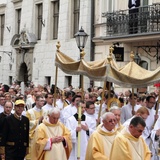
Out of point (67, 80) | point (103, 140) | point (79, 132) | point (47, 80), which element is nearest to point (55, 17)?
point (47, 80)

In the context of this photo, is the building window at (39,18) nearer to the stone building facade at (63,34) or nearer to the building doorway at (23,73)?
the stone building facade at (63,34)

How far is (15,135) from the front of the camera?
35.9ft

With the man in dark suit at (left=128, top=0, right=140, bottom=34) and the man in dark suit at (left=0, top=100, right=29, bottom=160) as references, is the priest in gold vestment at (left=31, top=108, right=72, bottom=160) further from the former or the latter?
the man in dark suit at (left=128, top=0, right=140, bottom=34)

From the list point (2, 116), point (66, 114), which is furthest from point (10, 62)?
point (2, 116)

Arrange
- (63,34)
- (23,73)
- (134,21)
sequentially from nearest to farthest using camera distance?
(134,21)
(63,34)
(23,73)

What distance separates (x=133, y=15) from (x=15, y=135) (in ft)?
38.6

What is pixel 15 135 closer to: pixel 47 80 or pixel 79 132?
pixel 79 132

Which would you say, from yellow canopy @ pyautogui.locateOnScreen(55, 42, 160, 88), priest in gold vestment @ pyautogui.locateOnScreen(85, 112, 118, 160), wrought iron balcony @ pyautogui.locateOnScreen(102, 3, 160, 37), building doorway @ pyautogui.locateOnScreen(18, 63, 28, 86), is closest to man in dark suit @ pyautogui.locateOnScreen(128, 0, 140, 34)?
wrought iron balcony @ pyautogui.locateOnScreen(102, 3, 160, 37)

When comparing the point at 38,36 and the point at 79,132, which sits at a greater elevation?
the point at 38,36

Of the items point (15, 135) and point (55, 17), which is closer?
point (15, 135)

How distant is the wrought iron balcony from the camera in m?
20.7

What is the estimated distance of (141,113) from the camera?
1067 centimetres

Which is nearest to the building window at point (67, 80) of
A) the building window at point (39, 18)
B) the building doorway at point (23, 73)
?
the building window at point (39, 18)

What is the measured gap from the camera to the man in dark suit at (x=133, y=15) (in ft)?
70.9
